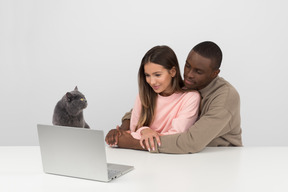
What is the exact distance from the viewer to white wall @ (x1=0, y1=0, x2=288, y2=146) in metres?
3.20

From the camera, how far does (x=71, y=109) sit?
180 cm

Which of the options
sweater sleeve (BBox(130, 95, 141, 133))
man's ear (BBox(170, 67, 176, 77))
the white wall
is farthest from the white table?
the white wall

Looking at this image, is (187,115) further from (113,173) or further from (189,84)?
(113,173)

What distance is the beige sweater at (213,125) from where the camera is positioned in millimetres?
1620

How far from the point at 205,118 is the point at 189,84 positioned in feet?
0.85

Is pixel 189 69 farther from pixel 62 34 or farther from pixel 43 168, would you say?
pixel 62 34

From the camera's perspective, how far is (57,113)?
6.08 feet

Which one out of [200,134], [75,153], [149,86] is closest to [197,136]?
[200,134]

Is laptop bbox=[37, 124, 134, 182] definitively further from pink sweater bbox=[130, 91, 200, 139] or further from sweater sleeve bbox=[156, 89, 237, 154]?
pink sweater bbox=[130, 91, 200, 139]

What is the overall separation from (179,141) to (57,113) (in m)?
0.66

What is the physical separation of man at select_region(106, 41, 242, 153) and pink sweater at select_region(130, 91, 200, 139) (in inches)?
1.9

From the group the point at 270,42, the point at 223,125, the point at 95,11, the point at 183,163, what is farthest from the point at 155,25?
the point at 183,163

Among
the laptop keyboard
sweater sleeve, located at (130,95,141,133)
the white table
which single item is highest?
sweater sleeve, located at (130,95,141,133)

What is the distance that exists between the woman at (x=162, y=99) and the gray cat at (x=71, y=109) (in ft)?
0.98
